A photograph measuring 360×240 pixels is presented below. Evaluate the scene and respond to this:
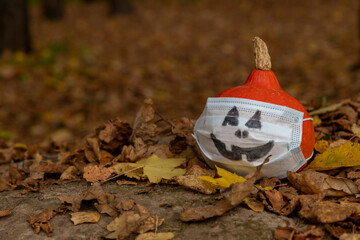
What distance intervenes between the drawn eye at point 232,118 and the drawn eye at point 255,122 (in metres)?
0.06

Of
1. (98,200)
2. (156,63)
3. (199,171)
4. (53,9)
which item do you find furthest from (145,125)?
(53,9)

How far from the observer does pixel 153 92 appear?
604 centimetres

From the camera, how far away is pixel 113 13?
1136 centimetres

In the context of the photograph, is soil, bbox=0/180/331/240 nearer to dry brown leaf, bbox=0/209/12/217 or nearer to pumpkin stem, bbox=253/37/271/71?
dry brown leaf, bbox=0/209/12/217

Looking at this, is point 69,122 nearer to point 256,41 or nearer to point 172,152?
point 172,152

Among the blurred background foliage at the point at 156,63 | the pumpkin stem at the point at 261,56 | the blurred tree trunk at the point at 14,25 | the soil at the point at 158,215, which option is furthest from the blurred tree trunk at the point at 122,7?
the soil at the point at 158,215

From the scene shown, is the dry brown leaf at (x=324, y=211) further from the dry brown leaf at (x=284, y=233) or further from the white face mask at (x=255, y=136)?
the white face mask at (x=255, y=136)

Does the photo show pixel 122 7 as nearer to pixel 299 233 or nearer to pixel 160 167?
pixel 160 167

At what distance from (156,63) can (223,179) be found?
224 inches

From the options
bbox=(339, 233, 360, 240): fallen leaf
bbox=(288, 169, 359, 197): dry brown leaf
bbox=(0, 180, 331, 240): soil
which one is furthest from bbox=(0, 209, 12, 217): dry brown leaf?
bbox=(339, 233, 360, 240): fallen leaf

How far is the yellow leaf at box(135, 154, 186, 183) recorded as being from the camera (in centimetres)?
208

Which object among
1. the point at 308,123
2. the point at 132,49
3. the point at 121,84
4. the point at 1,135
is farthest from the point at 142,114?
the point at 132,49

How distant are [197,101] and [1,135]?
2.67 metres

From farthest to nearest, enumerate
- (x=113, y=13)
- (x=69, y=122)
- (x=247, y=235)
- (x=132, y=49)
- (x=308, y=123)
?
(x=113, y=13) → (x=132, y=49) → (x=69, y=122) → (x=308, y=123) → (x=247, y=235)
